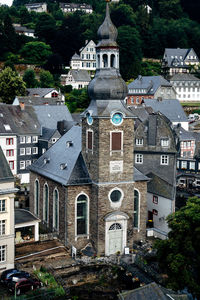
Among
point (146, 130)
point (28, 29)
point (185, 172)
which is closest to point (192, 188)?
point (185, 172)

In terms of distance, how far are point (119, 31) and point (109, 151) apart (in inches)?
4411

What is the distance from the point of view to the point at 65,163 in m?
38.6

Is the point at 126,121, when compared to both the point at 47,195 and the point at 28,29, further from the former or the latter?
the point at 28,29

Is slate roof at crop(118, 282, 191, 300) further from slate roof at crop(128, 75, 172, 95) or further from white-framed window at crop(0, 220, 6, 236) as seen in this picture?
slate roof at crop(128, 75, 172, 95)

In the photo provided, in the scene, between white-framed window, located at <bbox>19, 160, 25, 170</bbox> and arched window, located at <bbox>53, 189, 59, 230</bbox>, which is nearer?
arched window, located at <bbox>53, 189, 59, 230</bbox>

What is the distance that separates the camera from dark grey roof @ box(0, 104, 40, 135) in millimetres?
63312

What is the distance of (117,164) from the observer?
35562 mm

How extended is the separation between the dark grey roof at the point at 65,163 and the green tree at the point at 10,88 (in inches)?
2040

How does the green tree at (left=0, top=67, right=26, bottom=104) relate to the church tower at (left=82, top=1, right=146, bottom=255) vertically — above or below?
above

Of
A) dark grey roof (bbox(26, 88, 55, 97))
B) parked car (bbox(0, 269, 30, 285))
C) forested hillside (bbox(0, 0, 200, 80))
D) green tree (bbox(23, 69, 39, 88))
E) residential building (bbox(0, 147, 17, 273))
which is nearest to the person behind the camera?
parked car (bbox(0, 269, 30, 285))

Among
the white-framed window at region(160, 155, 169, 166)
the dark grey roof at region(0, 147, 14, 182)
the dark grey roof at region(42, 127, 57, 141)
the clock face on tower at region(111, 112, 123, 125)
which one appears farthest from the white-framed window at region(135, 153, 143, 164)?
the dark grey roof at region(0, 147, 14, 182)

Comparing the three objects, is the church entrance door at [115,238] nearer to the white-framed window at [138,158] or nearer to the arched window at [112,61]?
the arched window at [112,61]

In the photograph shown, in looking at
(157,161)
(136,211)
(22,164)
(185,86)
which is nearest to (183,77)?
(185,86)

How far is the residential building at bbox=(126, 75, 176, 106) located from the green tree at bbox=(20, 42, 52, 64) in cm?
3098
